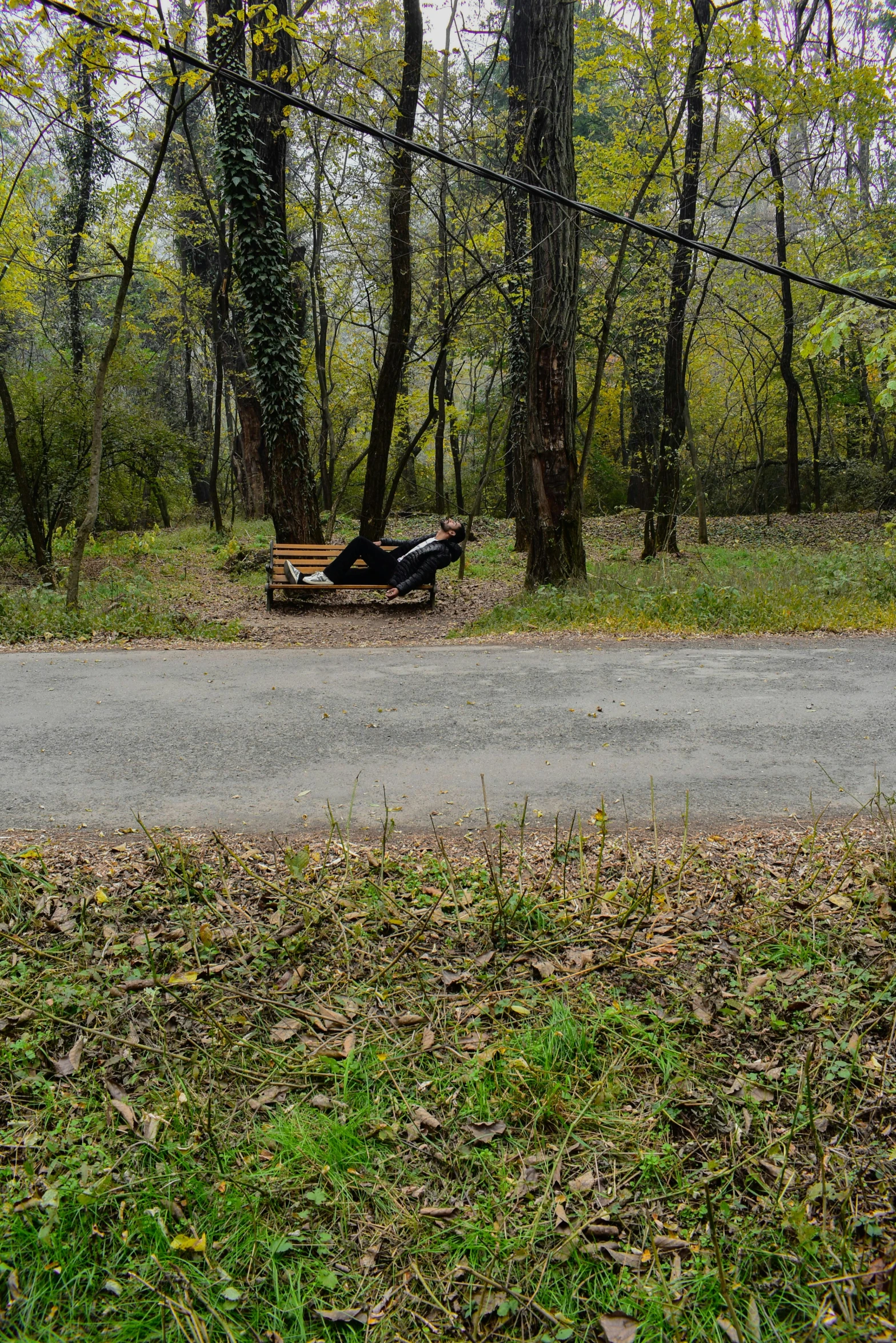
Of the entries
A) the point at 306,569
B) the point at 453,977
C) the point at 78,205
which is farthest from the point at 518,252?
the point at 78,205

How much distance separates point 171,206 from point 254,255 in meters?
7.65

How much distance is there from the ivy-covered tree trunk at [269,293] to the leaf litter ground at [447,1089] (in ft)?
31.4

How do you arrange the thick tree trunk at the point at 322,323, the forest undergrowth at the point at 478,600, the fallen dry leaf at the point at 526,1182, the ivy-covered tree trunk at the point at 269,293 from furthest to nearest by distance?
1. the thick tree trunk at the point at 322,323
2. the ivy-covered tree trunk at the point at 269,293
3. the forest undergrowth at the point at 478,600
4. the fallen dry leaf at the point at 526,1182

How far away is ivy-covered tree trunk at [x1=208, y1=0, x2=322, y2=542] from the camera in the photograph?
1130 centimetres

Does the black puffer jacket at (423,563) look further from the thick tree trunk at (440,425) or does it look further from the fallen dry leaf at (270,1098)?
the fallen dry leaf at (270,1098)

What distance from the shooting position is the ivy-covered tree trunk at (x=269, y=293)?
1130 cm

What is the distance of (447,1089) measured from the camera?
2598 mm

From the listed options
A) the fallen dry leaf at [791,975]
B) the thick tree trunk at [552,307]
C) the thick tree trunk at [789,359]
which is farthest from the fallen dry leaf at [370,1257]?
the thick tree trunk at [789,359]

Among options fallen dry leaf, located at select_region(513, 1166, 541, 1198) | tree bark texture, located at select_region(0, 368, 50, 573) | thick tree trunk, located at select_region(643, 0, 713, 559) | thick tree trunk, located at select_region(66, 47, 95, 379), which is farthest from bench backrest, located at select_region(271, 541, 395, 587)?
thick tree trunk, located at select_region(66, 47, 95, 379)

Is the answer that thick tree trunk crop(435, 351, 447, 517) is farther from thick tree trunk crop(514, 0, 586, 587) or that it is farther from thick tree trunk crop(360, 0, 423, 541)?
thick tree trunk crop(514, 0, 586, 587)

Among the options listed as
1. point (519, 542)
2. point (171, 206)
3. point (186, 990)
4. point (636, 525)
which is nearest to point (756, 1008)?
point (186, 990)

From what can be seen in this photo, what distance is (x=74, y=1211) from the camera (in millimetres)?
2230

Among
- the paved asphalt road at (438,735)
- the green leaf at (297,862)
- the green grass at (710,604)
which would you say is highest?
the green grass at (710,604)

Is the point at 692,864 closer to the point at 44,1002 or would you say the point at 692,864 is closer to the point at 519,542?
the point at 44,1002
